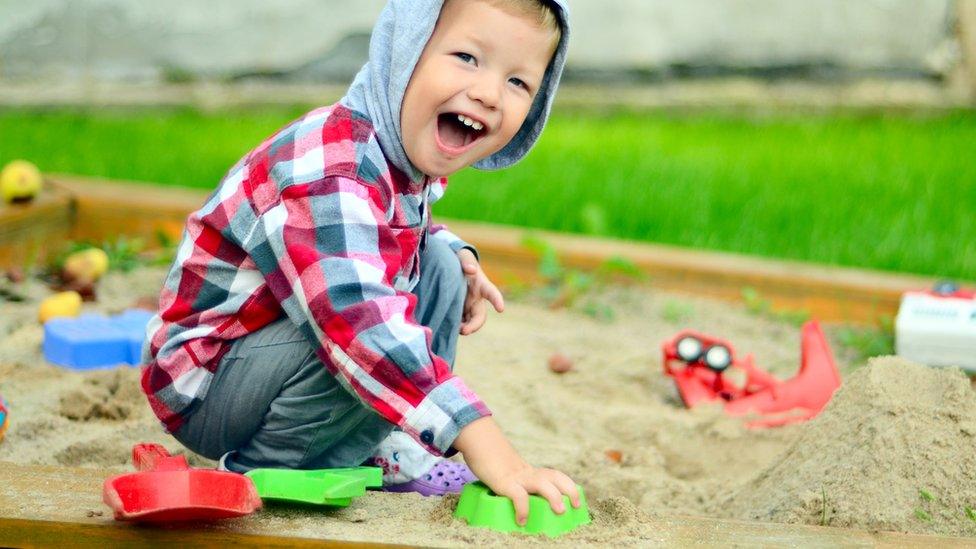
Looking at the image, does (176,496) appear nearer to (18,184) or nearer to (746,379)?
(746,379)

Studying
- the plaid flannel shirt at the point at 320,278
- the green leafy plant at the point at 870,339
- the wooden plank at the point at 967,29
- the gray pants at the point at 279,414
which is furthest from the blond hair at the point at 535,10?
the wooden plank at the point at 967,29

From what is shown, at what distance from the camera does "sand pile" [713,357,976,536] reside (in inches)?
68.3

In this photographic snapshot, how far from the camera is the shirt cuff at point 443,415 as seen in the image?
1.57 m

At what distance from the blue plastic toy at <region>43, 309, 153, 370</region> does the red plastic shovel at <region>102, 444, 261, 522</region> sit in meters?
1.15

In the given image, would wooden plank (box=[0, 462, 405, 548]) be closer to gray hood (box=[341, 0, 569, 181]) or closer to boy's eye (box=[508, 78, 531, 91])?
gray hood (box=[341, 0, 569, 181])

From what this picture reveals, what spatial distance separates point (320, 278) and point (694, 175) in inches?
118

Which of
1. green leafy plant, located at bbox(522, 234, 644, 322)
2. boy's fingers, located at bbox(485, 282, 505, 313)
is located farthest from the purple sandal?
green leafy plant, located at bbox(522, 234, 644, 322)

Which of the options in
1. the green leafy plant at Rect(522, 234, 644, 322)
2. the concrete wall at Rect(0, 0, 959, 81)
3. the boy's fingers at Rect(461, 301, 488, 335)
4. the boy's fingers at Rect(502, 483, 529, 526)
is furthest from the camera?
the concrete wall at Rect(0, 0, 959, 81)

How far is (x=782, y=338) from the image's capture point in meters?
3.11

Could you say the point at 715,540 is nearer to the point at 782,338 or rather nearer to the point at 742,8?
the point at 782,338

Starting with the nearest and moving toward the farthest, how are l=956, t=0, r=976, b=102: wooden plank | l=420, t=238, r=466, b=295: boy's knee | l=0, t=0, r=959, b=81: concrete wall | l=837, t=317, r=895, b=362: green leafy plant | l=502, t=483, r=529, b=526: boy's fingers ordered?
l=502, t=483, r=529, b=526: boy's fingers → l=420, t=238, r=466, b=295: boy's knee → l=837, t=317, r=895, b=362: green leafy plant → l=0, t=0, r=959, b=81: concrete wall → l=956, t=0, r=976, b=102: wooden plank

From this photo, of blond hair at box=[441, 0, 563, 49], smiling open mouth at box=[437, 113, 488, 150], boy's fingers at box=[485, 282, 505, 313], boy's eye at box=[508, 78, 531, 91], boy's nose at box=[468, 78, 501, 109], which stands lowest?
boy's fingers at box=[485, 282, 505, 313]

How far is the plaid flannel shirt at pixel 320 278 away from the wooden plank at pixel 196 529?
0.64 feet

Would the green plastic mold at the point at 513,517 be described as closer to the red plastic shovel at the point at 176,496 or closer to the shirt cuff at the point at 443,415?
the shirt cuff at the point at 443,415
